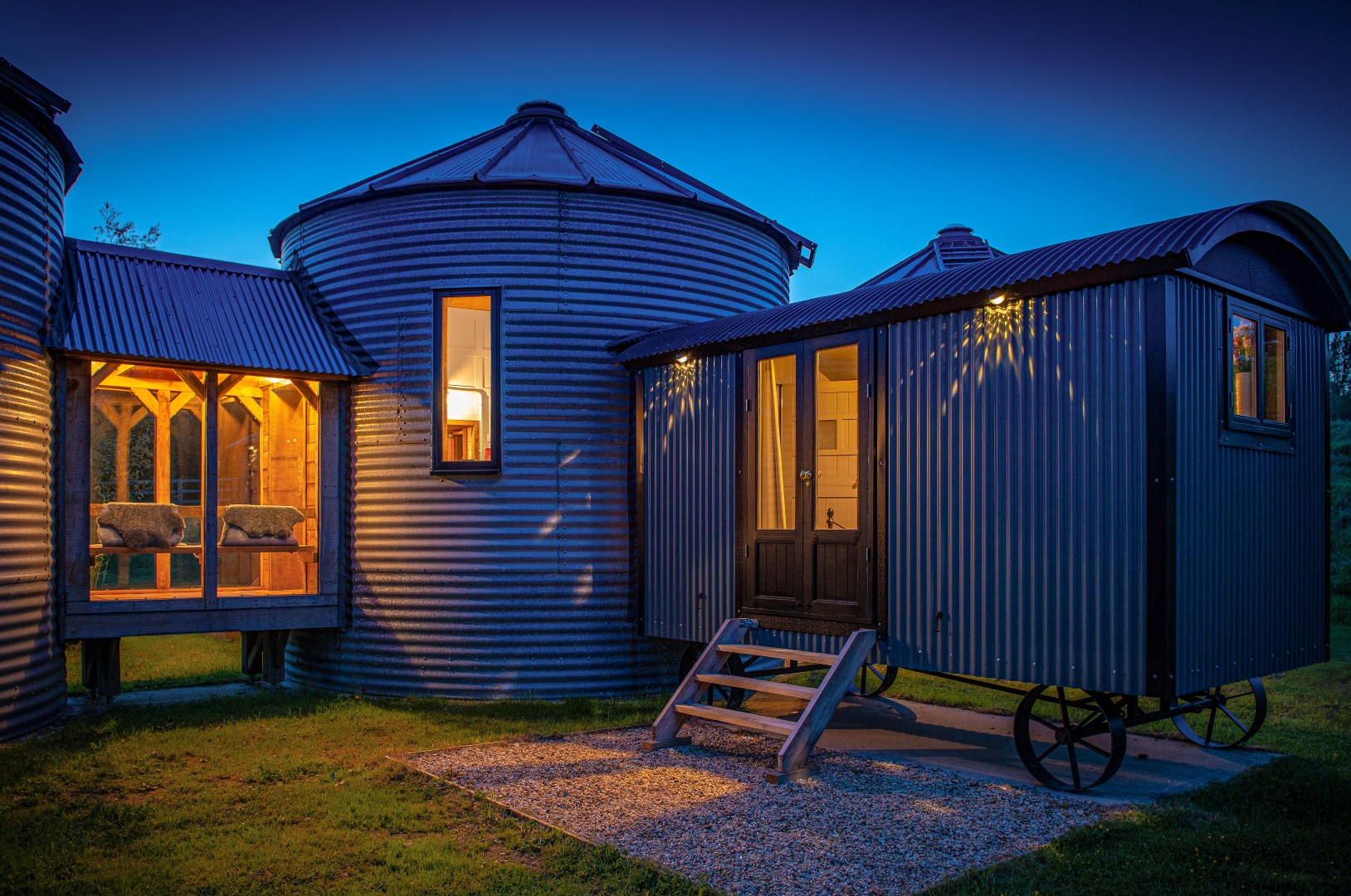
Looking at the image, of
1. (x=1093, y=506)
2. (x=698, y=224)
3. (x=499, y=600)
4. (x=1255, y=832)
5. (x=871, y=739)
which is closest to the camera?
(x=1255, y=832)

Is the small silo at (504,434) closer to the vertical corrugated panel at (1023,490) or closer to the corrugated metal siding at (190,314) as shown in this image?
the corrugated metal siding at (190,314)

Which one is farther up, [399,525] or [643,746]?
[399,525]

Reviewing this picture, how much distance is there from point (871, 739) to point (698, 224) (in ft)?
21.5

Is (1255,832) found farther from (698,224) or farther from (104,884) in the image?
(698,224)

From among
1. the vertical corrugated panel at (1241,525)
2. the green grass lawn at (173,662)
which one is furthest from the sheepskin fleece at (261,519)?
the vertical corrugated panel at (1241,525)

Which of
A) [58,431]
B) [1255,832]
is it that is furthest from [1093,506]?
[58,431]

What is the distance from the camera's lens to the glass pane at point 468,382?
1833 centimetres

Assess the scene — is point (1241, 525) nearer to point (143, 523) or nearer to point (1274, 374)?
point (1274, 374)

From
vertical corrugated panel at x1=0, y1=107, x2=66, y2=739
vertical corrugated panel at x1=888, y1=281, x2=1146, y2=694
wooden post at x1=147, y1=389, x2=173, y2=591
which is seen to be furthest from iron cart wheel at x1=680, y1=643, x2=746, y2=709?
wooden post at x1=147, y1=389, x2=173, y2=591

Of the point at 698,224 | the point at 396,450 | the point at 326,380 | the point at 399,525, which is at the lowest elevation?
the point at 399,525

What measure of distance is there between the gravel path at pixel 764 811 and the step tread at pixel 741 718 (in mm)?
314

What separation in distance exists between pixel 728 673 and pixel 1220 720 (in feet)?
15.7

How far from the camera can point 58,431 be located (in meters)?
10.9

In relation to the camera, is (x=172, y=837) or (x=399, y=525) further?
(x=399, y=525)
